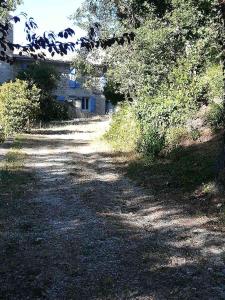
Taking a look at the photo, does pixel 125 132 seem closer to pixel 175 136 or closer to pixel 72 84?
pixel 175 136

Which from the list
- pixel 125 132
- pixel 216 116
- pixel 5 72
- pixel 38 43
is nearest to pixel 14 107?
pixel 125 132

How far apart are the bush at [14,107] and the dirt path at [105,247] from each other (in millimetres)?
13377

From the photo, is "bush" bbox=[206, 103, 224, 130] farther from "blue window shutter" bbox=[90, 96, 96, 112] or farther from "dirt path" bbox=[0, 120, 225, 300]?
"blue window shutter" bbox=[90, 96, 96, 112]

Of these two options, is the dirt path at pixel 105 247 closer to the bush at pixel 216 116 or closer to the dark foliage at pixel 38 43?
the dark foliage at pixel 38 43

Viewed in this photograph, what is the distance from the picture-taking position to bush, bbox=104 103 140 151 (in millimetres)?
17766

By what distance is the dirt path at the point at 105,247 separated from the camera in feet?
18.6

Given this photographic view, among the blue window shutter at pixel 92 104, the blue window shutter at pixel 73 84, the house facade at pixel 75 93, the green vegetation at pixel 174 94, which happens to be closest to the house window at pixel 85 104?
the house facade at pixel 75 93

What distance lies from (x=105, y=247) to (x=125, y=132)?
40.1ft

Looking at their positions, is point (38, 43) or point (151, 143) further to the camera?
point (151, 143)

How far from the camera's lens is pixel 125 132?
19.2 m

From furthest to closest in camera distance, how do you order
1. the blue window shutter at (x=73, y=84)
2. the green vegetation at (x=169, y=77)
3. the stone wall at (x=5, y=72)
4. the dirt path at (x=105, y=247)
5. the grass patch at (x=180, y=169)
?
the blue window shutter at (x=73, y=84) < the stone wall at (x=5, y=72) < the green vegetation at (x=169, y=77) < the grass patch at (x=180, y=169) < the dirt path at (x=105, y=247)

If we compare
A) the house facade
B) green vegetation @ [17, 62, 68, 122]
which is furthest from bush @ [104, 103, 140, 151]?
the house facade

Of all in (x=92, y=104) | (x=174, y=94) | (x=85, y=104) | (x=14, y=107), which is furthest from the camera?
(x=85, y=104)

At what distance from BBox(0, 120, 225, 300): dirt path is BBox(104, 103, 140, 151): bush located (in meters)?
5.65
